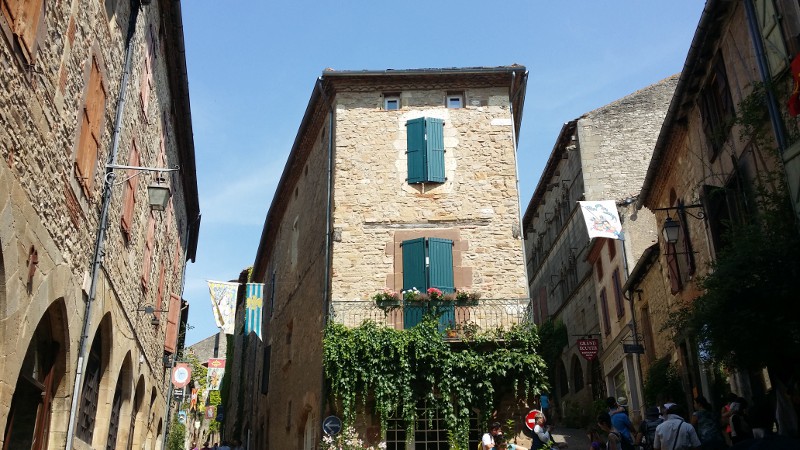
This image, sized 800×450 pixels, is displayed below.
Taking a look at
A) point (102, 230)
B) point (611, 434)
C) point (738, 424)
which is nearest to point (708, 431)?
point (738, 424)

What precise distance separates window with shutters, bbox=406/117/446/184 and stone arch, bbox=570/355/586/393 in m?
14.9

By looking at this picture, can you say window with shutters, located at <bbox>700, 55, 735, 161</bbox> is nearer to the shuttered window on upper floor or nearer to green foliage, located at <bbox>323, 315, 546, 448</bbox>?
green foliage, located at <bbox>323, 315, 546, 448</bbox>

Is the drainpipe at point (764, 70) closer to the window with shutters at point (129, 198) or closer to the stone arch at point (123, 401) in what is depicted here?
the window with shutters at point (129, 198)

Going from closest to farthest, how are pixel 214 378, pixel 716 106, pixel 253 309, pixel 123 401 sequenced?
pixel 716 106, pixel 123 401, pixel 253 309, pixel 214 378

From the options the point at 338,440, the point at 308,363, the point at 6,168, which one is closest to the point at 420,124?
the point at 308,363

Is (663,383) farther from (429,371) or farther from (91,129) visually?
(91,129)

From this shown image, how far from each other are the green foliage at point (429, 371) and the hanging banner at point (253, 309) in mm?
5644

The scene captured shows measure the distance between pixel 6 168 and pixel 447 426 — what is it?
9624 millimetres

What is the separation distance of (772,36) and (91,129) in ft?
29.7

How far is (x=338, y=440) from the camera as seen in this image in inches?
532

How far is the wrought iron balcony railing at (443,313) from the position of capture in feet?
47.8

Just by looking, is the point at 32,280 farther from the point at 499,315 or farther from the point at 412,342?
the point at 499,315

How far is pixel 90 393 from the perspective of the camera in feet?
35.8

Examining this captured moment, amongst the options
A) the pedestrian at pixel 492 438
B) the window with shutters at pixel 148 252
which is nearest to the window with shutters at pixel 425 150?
the window with shutters at pixel 148 252
